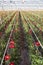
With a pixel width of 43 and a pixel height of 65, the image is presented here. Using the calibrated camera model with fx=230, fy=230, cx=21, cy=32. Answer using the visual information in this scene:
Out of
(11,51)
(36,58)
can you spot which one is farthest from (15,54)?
(36,58)

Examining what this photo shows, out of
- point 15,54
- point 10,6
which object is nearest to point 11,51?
point 15,54

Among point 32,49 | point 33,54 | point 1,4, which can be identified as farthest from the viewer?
point 1,4

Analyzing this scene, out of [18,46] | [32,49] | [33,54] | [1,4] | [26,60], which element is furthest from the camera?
[1,4]

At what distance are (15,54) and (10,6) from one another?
6460 cm

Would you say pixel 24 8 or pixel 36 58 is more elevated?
pixel 36 58

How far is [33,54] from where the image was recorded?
1040cm

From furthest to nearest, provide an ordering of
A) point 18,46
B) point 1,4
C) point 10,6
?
point 10,6 < point 1,4 < point 18,46

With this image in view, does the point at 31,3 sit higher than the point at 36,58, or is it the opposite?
the point at 36,58

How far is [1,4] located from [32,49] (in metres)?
57.9

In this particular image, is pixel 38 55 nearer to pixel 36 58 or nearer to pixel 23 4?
pixel 36 58

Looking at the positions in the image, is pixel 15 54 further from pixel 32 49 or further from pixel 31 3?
pixel 31 3

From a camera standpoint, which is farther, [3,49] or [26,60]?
[3,49]

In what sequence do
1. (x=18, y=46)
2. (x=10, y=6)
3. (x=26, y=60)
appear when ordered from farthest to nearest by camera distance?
(x=10, y=6), (x=18, y=46), (x=26, y=60)

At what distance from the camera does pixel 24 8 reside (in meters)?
77.7
